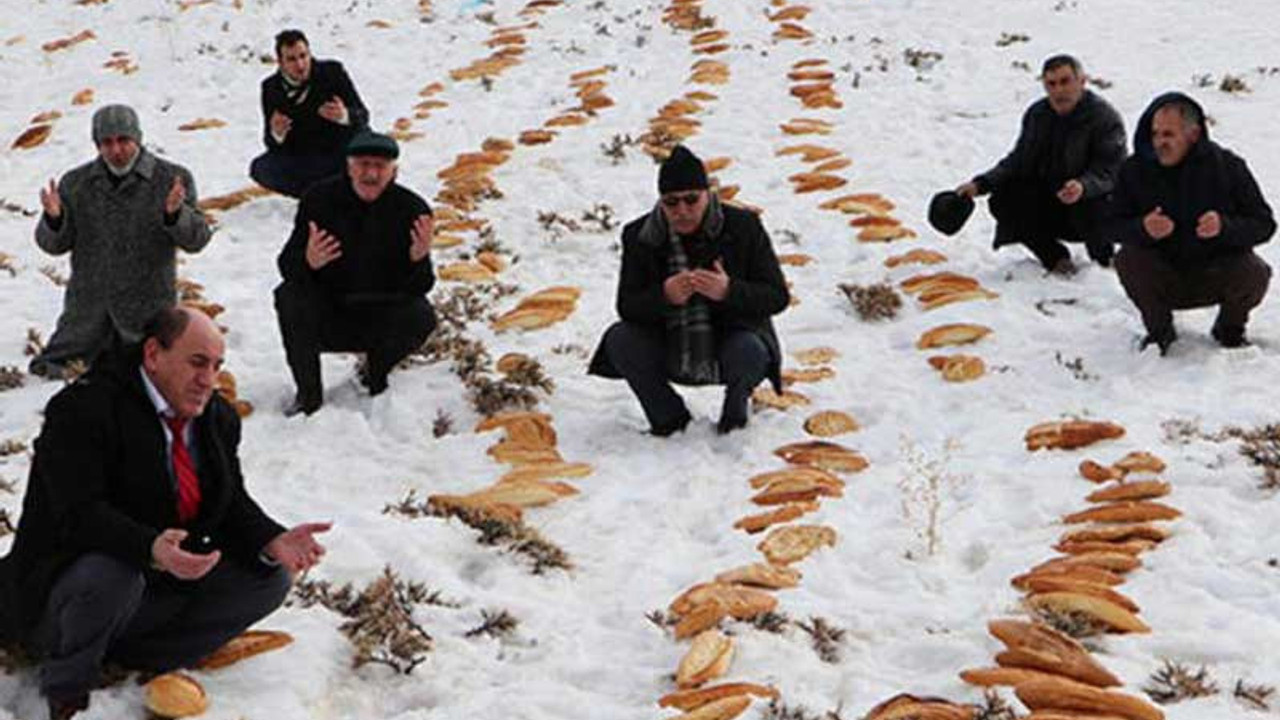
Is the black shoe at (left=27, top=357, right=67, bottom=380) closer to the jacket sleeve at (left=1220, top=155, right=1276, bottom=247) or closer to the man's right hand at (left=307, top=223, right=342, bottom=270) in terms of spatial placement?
the man's right hand at (left=307, top=223, right=342, bottom=270)

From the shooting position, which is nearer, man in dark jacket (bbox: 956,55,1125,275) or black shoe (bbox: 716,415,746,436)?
black shoe (bbox: 716,415,746,436)

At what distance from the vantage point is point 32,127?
12172 mm

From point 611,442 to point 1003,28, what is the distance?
959cm

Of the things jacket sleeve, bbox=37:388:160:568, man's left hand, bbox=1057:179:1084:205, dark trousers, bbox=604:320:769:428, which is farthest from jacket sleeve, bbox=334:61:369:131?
jacket sleeve, bbox=37:388:160:568

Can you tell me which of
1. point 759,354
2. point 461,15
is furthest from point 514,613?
point 461,15

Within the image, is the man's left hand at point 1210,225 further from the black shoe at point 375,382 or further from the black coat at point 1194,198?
the black shoe at point 375,382

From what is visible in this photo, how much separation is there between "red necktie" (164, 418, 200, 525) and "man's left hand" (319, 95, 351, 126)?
5.77 m

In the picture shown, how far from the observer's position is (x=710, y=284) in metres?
6.13

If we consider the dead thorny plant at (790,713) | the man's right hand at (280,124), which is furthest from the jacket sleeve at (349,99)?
the dead thorny plant at (790,713)

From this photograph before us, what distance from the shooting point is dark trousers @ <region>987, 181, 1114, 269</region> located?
27.3ft

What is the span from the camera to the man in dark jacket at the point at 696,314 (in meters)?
6.32

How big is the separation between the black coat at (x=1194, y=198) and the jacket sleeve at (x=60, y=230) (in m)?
5.44

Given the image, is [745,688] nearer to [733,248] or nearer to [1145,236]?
[733,248]

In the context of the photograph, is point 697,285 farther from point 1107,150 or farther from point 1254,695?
point 1107,150
